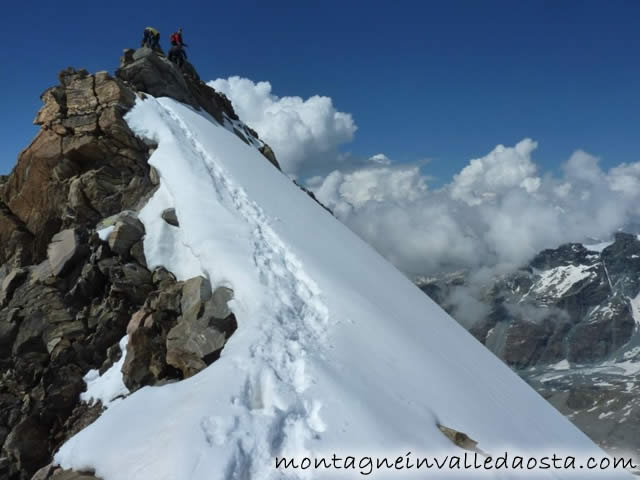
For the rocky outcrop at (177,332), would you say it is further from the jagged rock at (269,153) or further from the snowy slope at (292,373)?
the jagged rock at (269,153)

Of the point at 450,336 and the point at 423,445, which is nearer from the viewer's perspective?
the point at 423,445

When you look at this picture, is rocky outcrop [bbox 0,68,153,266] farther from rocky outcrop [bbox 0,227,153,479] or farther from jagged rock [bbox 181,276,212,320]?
jagged rock [bbox 181,276,212,320]

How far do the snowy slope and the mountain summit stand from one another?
6 centimetres

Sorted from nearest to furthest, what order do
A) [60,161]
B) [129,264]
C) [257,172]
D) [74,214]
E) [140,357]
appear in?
[140,357] → [129,264] → [74,214] → [60,161] → [257,172]

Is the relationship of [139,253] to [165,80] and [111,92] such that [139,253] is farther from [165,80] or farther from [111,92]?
[165,80]

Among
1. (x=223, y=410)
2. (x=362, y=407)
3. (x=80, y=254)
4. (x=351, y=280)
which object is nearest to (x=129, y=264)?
(x=80, y=254)

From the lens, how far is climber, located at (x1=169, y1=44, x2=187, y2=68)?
125 feet

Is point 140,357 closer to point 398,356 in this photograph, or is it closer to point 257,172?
point 398,356

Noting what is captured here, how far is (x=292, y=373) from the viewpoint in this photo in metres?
9.95

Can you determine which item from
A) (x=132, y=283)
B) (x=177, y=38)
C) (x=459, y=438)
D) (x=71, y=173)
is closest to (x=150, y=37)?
(x=177, y=38)

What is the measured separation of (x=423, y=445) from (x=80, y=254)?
15199mm

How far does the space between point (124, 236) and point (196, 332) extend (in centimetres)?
698

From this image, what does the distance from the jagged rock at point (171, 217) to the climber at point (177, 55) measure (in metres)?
26.8

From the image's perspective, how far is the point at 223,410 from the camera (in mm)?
8375
